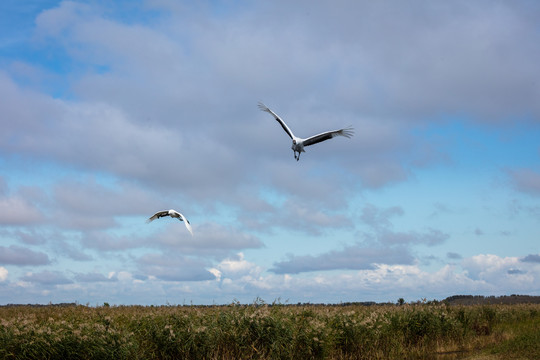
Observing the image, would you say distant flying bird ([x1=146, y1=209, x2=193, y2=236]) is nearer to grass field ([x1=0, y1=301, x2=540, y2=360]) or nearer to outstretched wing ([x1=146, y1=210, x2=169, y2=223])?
outstretched wing ([x1=146, y1=210, x2=169, y2=223])

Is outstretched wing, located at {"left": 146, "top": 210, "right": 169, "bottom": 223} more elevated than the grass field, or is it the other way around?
outstretched wing, located at {"left": 146, "top": 210, "right": 169, "bottom": 223}

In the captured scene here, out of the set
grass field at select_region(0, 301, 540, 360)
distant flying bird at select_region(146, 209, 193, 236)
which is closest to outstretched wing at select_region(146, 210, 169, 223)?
distant flying bird at select_region(146, 209, 193, 236)

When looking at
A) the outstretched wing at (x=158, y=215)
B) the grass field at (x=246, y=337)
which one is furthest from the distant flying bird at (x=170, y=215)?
the grass field at (x=246, y=337)

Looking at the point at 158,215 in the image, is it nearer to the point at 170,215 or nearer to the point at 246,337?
the point at 170,215

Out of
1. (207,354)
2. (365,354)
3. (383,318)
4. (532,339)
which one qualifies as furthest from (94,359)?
(532,339)

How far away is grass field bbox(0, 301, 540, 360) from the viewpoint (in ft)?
41.7

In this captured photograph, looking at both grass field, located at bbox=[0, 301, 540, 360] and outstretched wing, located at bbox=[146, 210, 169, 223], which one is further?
outstretched wing, located at bbox=[146, 210, 169, 223]

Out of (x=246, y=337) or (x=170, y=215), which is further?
(x=170, y=215)

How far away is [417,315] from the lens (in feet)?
72.8

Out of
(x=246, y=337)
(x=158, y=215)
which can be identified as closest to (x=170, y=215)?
(x=158, y=215)

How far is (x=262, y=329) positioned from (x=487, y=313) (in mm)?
23159

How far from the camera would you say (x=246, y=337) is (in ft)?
49.0

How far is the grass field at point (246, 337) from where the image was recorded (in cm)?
1270

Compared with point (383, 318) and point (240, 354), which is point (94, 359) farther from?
point (383, 318)
